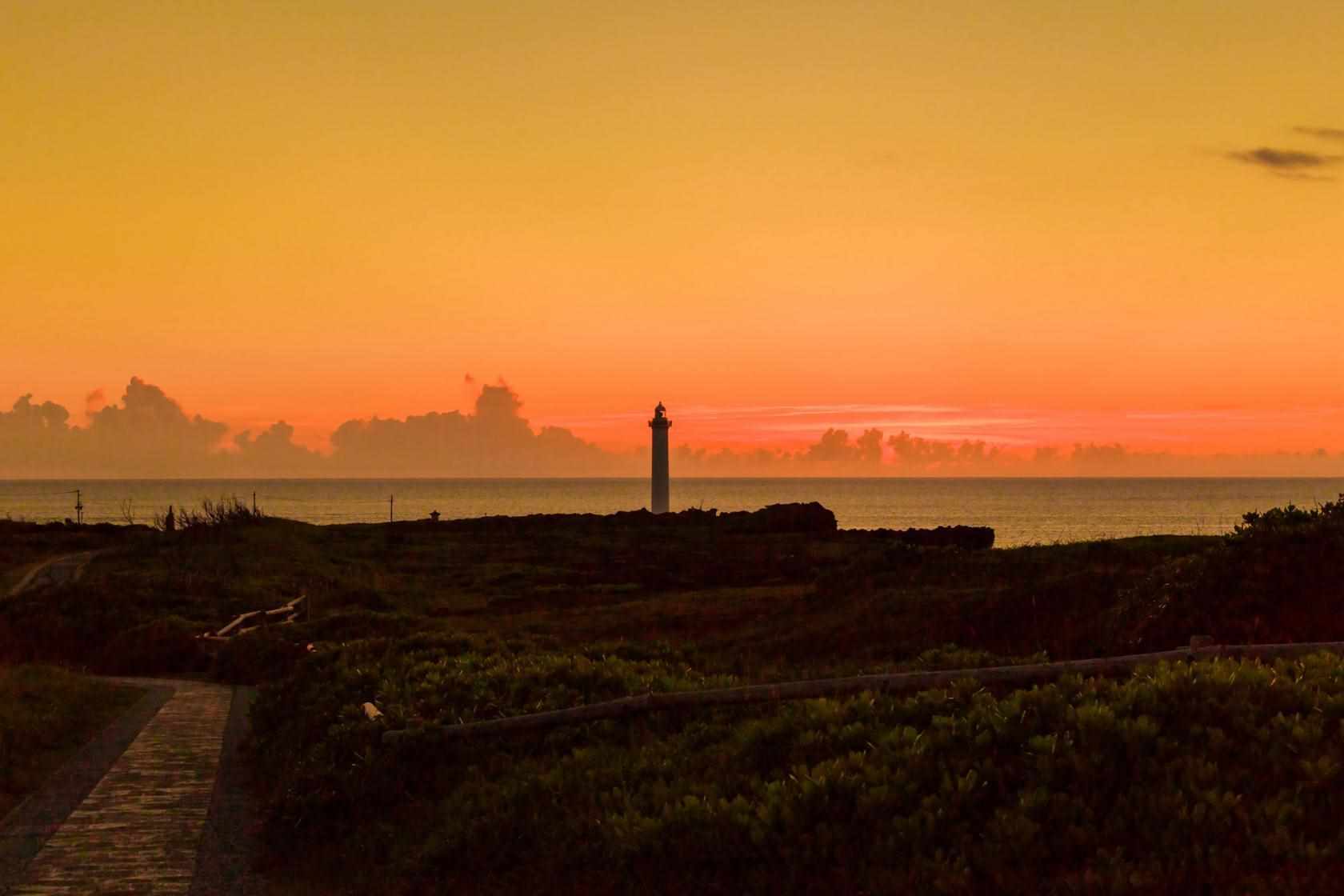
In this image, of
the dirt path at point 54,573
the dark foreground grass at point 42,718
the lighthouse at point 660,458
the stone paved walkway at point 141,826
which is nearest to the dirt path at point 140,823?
the stone paved walkway at point 141,826

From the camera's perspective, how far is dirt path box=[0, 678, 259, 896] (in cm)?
1067

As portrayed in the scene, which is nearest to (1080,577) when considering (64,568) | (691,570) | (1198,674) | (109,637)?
(1198,674)

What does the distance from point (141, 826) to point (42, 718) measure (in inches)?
306

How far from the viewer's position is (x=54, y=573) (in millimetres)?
50625

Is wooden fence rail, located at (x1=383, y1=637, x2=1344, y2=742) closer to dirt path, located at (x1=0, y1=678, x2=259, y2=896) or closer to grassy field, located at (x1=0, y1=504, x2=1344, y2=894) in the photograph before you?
grassy field, located at (x1=0, y1=504, x2=1344, y2=894)

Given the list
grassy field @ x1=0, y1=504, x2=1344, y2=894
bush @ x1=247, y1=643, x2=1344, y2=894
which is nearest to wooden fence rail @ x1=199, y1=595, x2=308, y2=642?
grassy field @ x1=0, y1=504, x2=1344, y2=894

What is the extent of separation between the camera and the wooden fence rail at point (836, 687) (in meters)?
11.0

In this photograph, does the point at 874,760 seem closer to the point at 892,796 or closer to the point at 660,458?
the point at 892,796

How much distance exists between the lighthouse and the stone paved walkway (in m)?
81.9

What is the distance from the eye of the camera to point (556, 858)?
9516 millimetres

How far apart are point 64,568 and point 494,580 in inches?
748

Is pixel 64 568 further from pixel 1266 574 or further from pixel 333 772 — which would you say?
pixel 1266 574

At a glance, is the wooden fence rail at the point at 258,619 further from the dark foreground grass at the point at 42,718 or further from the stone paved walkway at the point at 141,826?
the stone paved walkway at the point at 141,826

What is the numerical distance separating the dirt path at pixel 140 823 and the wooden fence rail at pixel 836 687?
2231 millimetres
